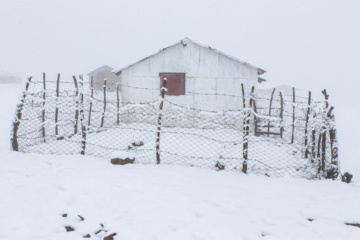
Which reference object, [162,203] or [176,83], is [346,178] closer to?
[162,203]

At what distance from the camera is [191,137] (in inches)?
393

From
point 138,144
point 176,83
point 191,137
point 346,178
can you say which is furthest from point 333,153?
point 176,83

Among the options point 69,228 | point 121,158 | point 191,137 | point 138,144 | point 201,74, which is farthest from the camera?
point 201,74

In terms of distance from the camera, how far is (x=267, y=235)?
3.29 metres

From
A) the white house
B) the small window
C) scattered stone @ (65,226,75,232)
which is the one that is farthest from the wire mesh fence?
scattered stone @ (65,226,75,232)

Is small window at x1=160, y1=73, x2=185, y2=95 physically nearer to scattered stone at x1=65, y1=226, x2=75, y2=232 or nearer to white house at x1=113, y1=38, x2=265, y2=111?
white house at x1=113, y1=38, x2=265, y2=111

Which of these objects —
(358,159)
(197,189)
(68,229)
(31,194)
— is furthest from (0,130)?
(358,159)

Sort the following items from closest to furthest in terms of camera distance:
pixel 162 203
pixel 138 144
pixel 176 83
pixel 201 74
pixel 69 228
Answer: pixel 69 228, pixel 162 203, pixel 138 144, pixel 201 74, pixel 176 83

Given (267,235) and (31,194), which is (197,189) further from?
(31,194)

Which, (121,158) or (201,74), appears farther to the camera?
(201,74)

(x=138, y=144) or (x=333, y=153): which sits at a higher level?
(x=333, y=153)

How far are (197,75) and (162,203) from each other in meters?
8.99

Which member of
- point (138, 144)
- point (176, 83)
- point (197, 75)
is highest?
point (197, 75)

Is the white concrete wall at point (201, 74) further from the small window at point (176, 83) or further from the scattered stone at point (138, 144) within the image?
the scattered stone at point (138, 144)
